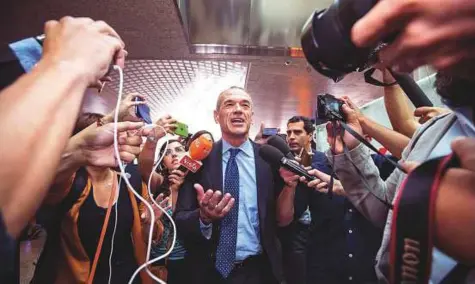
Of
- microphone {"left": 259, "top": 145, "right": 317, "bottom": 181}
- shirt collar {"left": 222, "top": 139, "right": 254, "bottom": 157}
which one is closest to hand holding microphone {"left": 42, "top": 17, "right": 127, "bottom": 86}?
microphone {"left": 259, "top": 145, "right": 317, "bottom": 181}

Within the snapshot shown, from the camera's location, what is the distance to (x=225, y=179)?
1.86 m

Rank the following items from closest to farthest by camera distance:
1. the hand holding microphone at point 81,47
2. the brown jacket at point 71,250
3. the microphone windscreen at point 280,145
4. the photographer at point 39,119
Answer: the photographer at point 39,119
the hand holding microphone at point 81,47
the brown jacket at point 71,250
the microphone windscreen at point 280,145

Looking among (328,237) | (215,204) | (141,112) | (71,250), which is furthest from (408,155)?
(328,237)

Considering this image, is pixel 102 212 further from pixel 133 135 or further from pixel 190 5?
pixel 190 5

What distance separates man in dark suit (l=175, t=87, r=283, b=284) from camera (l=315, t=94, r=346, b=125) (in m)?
0.58

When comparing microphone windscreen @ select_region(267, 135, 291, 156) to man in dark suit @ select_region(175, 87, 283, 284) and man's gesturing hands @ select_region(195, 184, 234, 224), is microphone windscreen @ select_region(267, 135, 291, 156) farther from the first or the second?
man's gesturing hands @ select_region(195, 184, 234, 224)

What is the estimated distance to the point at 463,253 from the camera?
39 centimetres

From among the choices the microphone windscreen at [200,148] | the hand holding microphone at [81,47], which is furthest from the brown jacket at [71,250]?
the hand holding microphone at [81,47]

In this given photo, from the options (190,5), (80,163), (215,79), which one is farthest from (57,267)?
(215,79)

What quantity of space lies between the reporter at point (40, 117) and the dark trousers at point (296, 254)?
1.70 m

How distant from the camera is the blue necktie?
5.34 feet

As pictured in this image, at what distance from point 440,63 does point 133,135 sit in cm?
129

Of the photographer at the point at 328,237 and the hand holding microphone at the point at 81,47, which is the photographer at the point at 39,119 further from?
the photographer at the point at 328,237

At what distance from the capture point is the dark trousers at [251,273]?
5.33 ft
